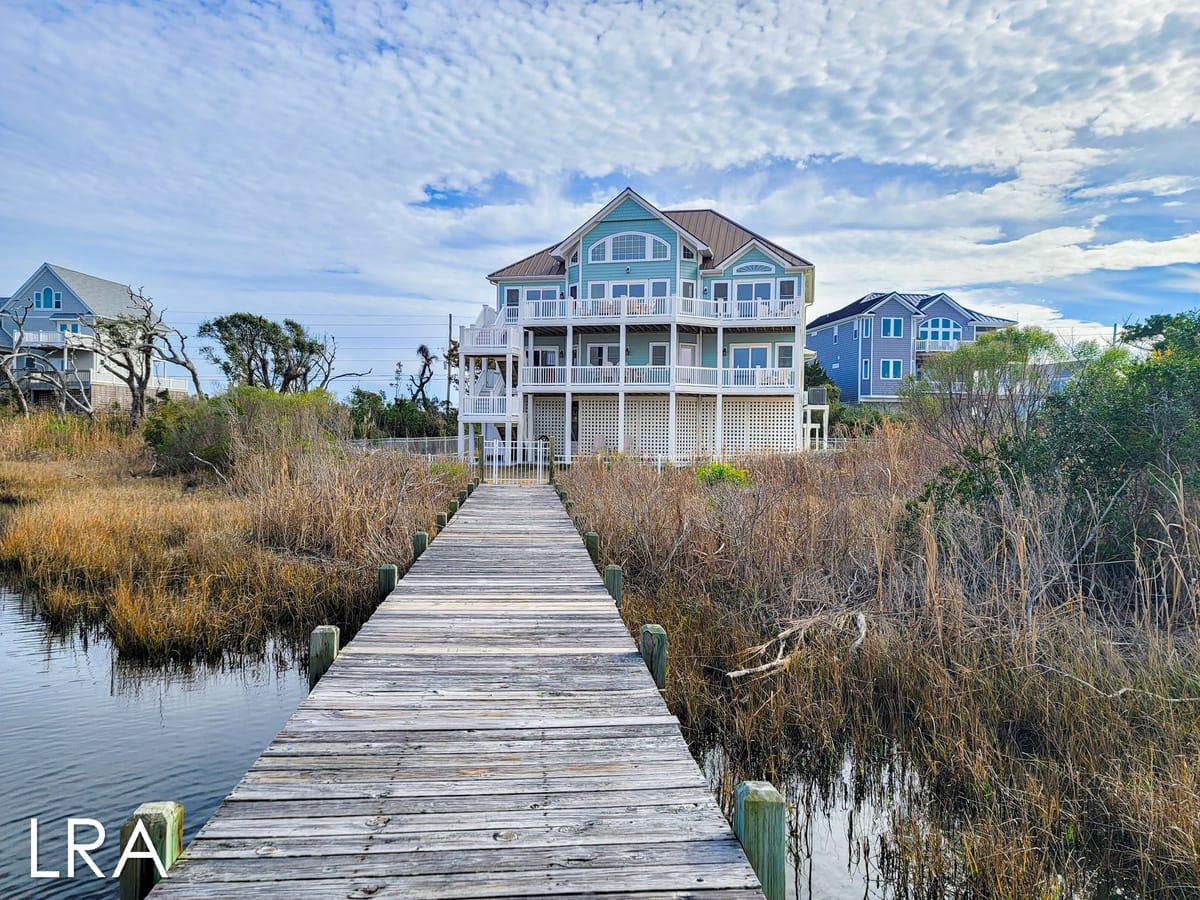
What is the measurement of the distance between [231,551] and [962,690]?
1019 cm

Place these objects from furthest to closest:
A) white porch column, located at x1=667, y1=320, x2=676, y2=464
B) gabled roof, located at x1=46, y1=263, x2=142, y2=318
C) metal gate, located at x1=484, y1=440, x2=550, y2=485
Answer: gabled roof, located at x1=46, y1=263, x2=142, y2=318 < white porch column, located at x1=667, y1=320, x2=676, y2=464 < metal gate, located at x1=484, y1=440, x2=550, y2=485

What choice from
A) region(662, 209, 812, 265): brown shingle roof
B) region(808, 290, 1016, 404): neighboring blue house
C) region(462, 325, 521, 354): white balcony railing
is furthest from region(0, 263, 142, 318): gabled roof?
region(808, 290, 1016, 404): neighboring blue house

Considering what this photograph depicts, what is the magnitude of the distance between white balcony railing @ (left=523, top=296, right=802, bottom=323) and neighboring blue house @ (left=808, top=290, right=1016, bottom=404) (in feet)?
51.9

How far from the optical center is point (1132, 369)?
25.4 ft

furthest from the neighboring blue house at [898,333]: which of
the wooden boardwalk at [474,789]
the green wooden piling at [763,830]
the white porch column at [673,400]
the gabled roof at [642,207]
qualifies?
the green wooden piling at [763,830]

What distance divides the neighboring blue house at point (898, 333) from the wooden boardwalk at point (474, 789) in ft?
135

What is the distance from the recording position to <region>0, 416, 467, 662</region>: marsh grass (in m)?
9.19

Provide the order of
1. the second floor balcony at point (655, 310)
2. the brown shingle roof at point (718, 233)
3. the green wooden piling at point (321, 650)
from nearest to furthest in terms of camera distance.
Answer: the green wooden piling at point (321, 650) < the second floor balcony at point (655, 310) < the brown shingle roof at point (718, 233)

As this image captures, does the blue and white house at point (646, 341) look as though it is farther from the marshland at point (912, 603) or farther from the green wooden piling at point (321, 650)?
the green wooden piling at point (321, 650)

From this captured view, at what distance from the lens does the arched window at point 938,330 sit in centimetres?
4388

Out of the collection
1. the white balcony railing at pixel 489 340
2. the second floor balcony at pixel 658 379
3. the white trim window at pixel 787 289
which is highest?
the white trim window at pixel 787 289

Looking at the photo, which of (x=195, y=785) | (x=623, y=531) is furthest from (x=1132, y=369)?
(x=195, y=785)

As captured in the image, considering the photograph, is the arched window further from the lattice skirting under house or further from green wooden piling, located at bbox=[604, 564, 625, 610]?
green wooden piling, located at bbox=[604, 564, 625, 610]

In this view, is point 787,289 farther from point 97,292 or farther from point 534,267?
point 97,292
